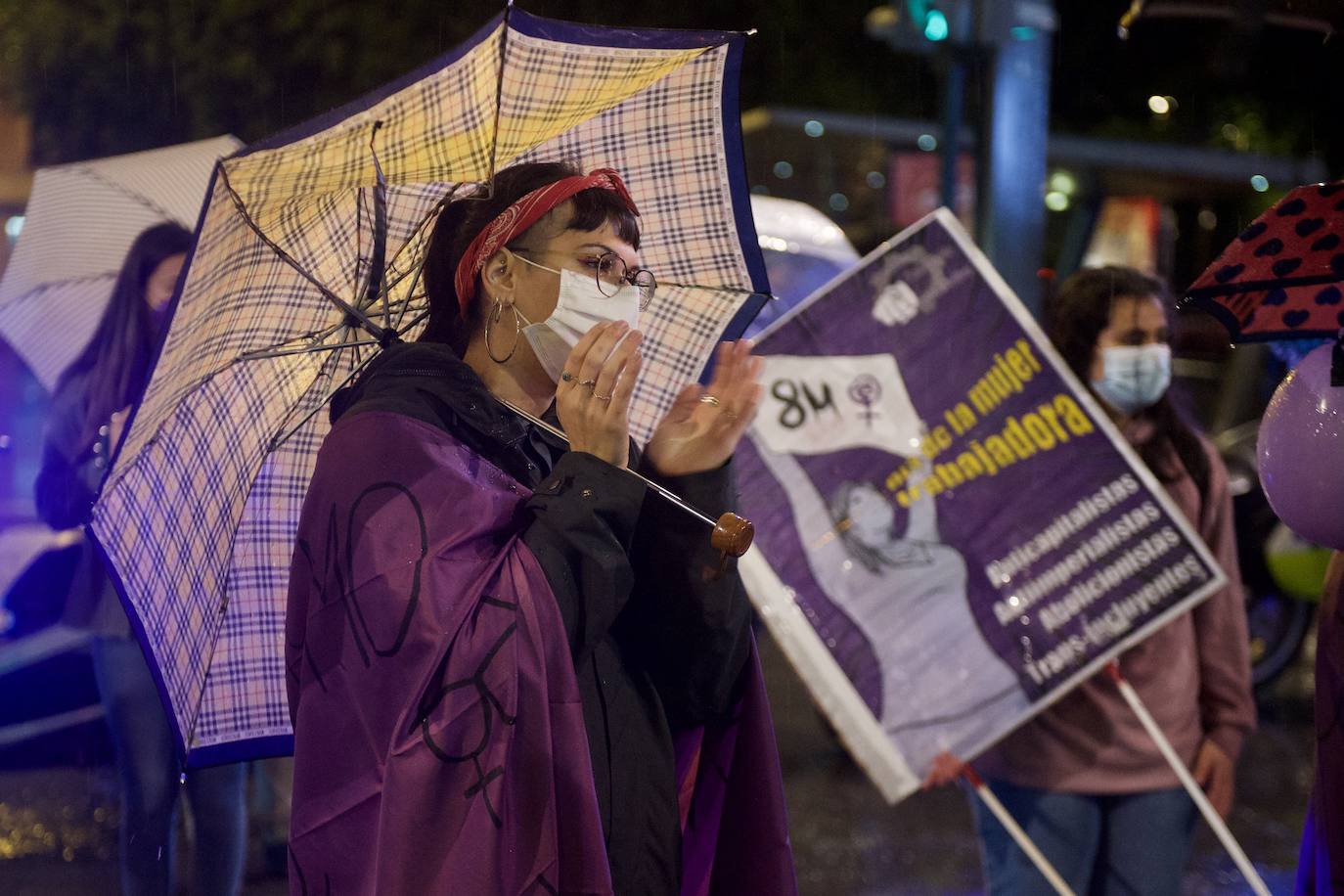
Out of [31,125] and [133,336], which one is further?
[31,125]

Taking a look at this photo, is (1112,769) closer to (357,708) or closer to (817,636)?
(817,636)

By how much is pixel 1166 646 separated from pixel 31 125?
1394 cm

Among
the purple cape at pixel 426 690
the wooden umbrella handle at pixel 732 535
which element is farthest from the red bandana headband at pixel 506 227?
the wooden umbrella handle at pixel 732 535

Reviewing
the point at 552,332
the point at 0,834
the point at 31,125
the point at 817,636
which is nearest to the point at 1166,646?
the point at 817,636

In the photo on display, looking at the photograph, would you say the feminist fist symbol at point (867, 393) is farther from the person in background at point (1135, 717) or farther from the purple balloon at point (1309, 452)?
the purple balloon at point (1309, 452)

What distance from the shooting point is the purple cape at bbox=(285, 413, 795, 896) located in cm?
196

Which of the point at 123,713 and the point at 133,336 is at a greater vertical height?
the point at 133,336

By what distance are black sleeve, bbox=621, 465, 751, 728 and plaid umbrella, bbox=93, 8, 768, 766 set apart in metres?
0.58

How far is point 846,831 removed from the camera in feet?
20.5

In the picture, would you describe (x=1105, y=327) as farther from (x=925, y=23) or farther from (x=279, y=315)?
(x=925, y=23)

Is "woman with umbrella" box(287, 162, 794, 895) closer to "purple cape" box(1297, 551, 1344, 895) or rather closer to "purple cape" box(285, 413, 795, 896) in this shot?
"purple cape" box(285, 413, 795, 896)

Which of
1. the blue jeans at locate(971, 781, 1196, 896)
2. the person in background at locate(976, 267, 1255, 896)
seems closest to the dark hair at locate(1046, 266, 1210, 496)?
the person in background at locate(976, 267, 1255, 896)

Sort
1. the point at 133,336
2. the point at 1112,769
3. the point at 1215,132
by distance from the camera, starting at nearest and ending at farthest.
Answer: the point at 1112,769 < the point at 133,336 < the point at 1215,132

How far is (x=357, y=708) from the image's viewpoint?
6.73ft
